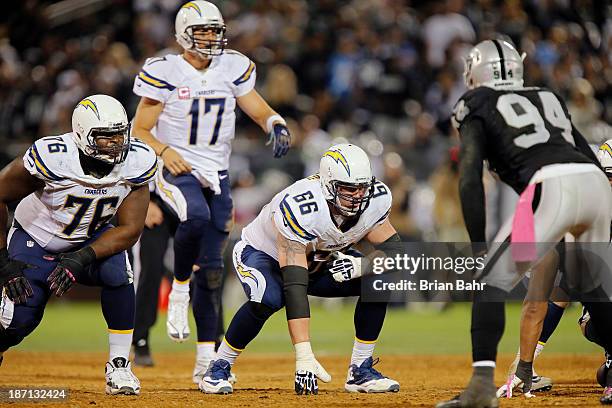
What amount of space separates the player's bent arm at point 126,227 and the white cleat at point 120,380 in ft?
2.39

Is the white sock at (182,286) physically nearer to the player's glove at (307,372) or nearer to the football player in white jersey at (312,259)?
the football player in white jersey at (312,259)

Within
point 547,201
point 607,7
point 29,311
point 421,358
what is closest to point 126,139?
point 29,311

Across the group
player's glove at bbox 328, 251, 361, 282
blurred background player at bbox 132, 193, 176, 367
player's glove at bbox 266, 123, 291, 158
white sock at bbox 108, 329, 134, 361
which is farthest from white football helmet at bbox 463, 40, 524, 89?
blurred background player at bbox 132, 193, 176, 367

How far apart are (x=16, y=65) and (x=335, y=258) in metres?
10.2

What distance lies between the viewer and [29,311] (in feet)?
20.1

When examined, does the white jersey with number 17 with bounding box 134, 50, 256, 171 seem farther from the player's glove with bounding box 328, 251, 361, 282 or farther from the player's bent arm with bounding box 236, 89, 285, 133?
the player's glove with bounding box 328, 251, 361, 282

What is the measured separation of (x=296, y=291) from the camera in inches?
237

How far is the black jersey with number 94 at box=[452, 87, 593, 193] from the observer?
5211 millimetres

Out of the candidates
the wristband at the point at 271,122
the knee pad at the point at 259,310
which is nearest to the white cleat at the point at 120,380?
the knee pad at the point at 259,310

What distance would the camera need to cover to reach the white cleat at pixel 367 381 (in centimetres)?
632

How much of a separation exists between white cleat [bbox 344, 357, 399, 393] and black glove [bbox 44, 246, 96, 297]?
6.24ft

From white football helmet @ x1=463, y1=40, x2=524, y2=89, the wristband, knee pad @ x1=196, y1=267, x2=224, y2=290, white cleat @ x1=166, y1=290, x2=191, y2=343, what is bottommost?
white cleat @ x1=166, y1=290, x2=191, y2=343

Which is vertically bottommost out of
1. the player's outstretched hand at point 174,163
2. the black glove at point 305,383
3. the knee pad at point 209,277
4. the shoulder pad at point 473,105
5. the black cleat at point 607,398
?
the black glove at point 305,383

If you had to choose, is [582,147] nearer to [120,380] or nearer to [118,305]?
[118,305]
